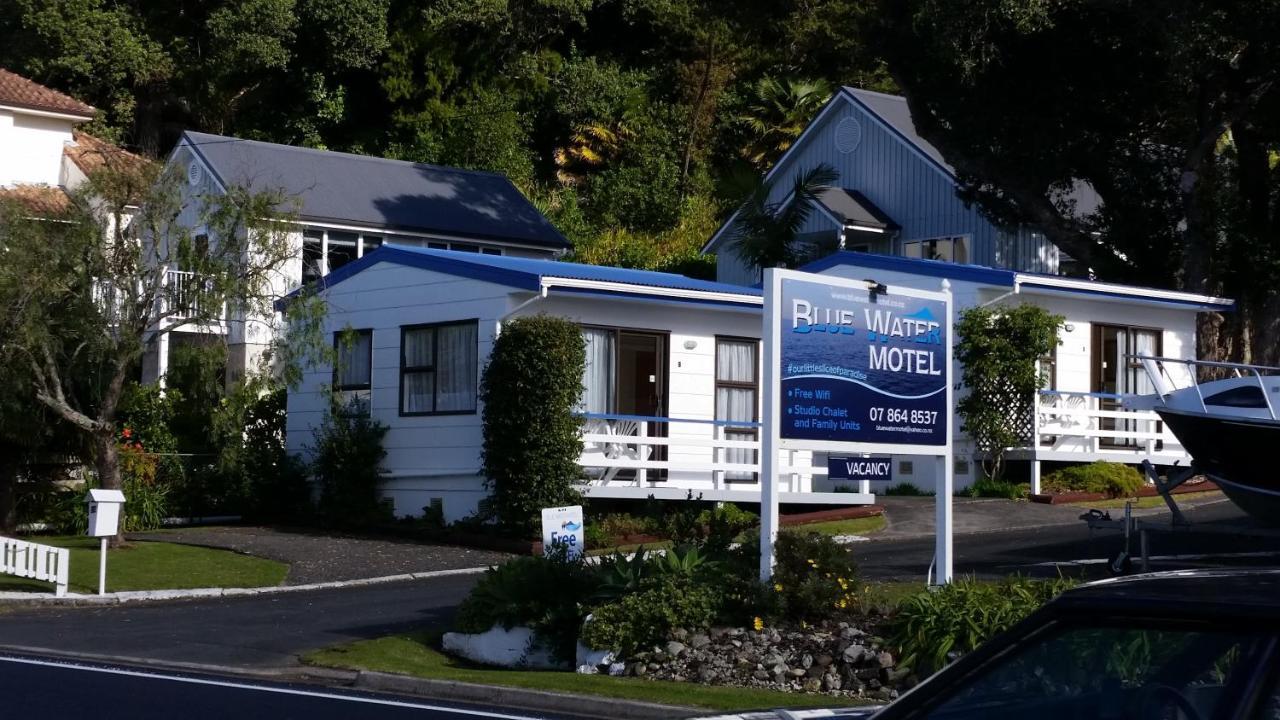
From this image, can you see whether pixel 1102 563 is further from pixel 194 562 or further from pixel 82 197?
pixel 82 197

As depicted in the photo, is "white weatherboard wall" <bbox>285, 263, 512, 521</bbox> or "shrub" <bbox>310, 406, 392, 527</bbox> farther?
"shrub" <bbox>310, 406, 392, 527</bbox>

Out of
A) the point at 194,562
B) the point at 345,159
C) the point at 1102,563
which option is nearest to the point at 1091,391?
the point at 1102,563

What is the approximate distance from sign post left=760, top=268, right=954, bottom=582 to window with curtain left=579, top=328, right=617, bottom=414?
10755mm

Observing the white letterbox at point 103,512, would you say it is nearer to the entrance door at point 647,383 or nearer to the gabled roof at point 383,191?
the entrance door at point 647,383

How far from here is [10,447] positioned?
26531 mm

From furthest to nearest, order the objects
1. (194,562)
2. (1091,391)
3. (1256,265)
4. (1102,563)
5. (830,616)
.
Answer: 1. (1256,265)
2. (1091,391)
3. (194,562)
4. (1102,563)
5. (830,616)

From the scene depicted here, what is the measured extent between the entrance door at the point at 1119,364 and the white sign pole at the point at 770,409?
17.2 m

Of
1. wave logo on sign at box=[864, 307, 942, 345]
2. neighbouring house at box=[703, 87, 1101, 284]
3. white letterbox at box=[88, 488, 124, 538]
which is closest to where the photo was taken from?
wave logo on sign at box=[864, 307, 942, 345]

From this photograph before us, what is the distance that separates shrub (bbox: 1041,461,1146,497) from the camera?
2756cm

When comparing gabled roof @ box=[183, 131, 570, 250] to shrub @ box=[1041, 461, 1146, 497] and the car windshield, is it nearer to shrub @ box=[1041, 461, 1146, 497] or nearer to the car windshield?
shrub @ box=[1041, 461, 1146, 497]

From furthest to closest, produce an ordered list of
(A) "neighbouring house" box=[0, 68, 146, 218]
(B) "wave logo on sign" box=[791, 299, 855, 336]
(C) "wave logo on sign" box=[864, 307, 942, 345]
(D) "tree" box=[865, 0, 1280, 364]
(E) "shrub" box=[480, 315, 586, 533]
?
1. (A) "neighbouring house" box=[0, 68, 146, 218]
2. (D) "tree" box=[865, 0, 1280, 364]
3. (E) "shrub" box=[480, 315, 586, 533]
4. (C) "wave logo on sign" box=[864, 307, 942, 345]
5. (B) "wave logo on sign" box=[791, 299, 855, 336]

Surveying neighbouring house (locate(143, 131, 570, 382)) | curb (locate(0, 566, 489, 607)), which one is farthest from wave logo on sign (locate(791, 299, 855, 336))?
neighbouring house (locate(143, 131, 570, 382))

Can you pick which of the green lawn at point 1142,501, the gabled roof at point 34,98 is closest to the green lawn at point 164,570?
the green lawn at point 1142,501

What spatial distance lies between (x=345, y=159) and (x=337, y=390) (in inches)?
667
